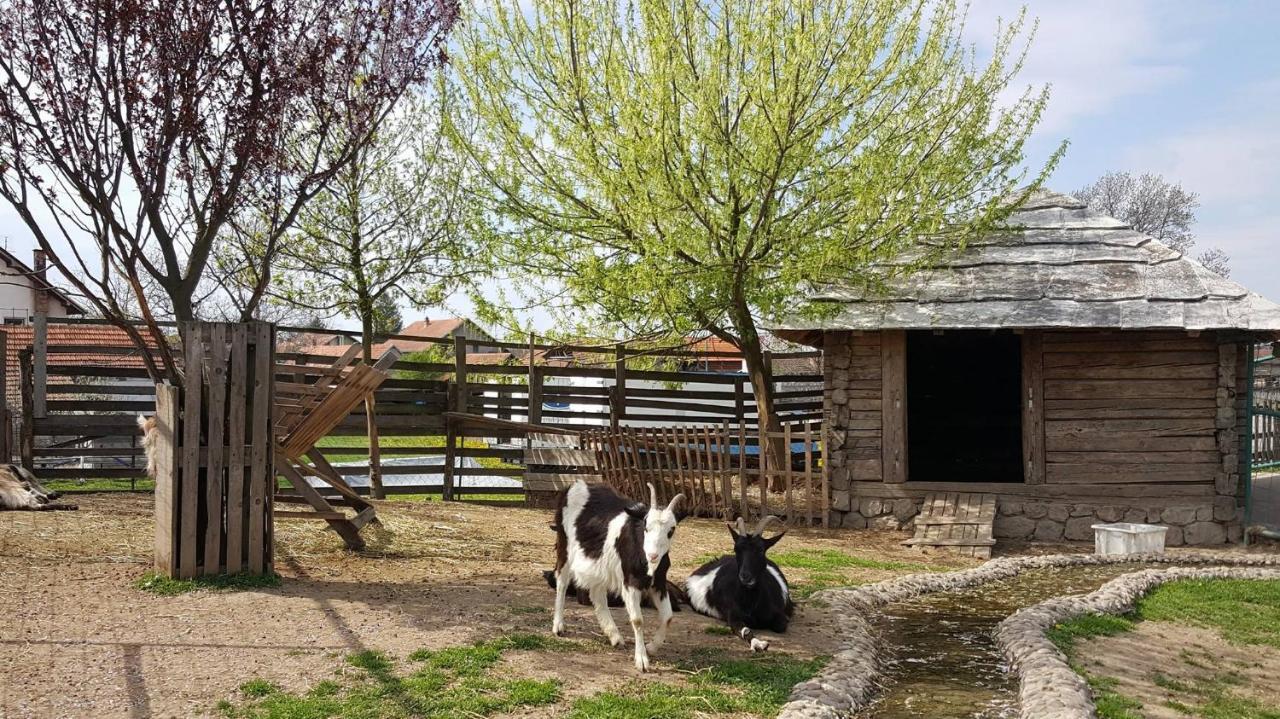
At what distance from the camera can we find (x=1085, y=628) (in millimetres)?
7676

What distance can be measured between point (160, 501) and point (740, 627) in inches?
180

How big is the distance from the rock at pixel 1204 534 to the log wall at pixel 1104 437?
0.01 meters

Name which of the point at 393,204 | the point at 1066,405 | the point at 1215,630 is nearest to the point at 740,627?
the point at 1215,630

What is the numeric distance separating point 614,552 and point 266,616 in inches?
94.4

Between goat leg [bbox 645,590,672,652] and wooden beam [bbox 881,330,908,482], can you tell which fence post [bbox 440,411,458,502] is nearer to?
wooden beam [bbox 881,330,908,482]

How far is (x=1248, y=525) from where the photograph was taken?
1261cm

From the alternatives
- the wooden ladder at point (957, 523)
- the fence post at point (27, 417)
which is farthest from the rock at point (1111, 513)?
the fence post at point (27, 417)

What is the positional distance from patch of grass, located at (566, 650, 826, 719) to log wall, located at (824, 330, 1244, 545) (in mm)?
7046

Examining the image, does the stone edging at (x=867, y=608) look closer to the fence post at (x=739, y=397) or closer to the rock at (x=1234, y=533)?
the rock at (x=1234, y=533)

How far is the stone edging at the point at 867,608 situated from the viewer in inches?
226

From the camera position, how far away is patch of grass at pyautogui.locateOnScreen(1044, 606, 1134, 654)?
7285 millimetres

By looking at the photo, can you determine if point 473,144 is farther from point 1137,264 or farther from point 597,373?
point 1137,264

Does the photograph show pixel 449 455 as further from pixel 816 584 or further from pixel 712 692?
pixel 712 692

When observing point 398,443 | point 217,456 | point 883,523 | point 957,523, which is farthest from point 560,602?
point 398,443
